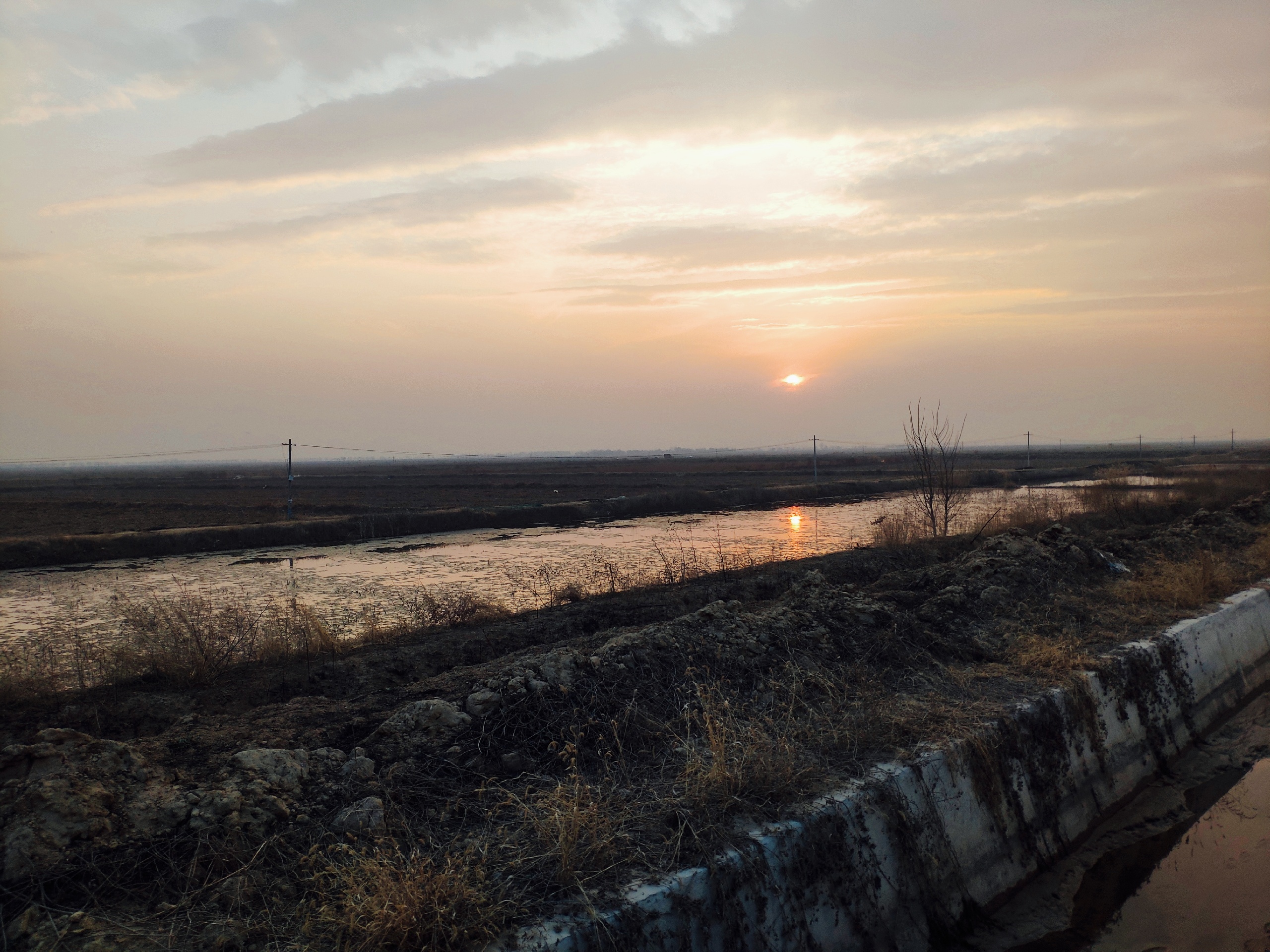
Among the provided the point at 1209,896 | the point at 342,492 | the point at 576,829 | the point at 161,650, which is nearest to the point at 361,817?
the point at 576,829

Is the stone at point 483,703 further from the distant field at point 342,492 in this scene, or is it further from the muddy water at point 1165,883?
the distant field at point 342,492

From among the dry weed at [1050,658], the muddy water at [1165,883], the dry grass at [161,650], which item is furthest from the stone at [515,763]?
the dry grass at [161,650]

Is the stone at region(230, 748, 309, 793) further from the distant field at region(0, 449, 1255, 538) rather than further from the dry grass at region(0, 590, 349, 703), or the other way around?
the distant field at region(0, 449, 1255, 538)

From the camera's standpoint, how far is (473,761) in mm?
4734

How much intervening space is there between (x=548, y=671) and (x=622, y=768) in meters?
1.17

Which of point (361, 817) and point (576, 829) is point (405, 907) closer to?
point (576, 829)

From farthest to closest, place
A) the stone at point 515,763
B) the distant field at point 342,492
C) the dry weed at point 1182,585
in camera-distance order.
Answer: the distant field at point 342,492, the dry weed at point 1182,585, the stone at point 515,763

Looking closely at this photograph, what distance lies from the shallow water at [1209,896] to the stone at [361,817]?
4335mm

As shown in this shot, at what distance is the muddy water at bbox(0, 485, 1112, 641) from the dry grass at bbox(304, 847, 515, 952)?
9293 millimetres

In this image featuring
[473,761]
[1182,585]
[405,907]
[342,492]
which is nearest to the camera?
[405,907]

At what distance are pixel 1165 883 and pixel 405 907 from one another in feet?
16.9

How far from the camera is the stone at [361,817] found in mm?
3930

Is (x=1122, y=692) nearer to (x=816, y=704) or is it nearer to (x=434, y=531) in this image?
(x=816, y=704)

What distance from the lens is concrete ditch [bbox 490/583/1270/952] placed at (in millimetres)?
3477
